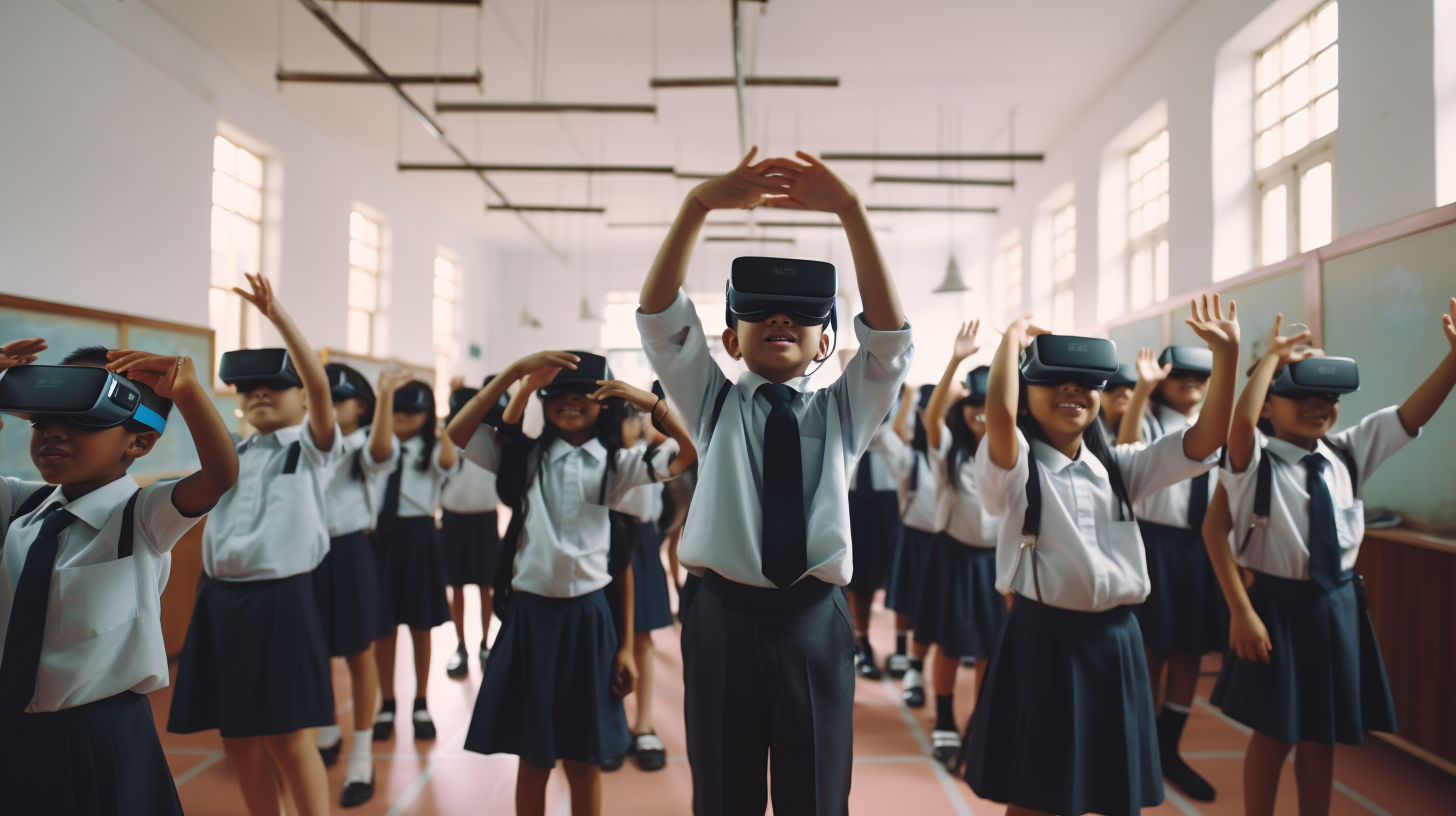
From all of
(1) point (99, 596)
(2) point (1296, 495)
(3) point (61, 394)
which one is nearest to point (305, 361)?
(3) point (61, 394)

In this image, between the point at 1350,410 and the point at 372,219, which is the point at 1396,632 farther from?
the point at 372,219

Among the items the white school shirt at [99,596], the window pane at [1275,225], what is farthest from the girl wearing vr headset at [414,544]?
the window pane at [1275,225]

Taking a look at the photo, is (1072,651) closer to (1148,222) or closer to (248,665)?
(248,665)

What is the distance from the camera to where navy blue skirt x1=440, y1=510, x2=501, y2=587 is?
13.7ft

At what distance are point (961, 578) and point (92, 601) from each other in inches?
120

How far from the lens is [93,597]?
1.47m

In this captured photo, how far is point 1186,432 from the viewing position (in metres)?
1.89

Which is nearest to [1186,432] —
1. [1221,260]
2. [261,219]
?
[1221,260]

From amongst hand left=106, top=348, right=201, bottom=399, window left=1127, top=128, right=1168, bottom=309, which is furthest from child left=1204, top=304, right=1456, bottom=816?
window left=1127, top=128, right=1168, bottom=309

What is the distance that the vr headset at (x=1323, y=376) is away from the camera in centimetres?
219

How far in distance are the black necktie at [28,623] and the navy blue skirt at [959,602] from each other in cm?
300

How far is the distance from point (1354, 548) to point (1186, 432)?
0.97 m

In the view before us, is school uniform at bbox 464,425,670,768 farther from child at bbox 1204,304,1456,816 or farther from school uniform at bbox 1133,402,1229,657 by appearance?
school uniform at bbox 1133,402,1229,657

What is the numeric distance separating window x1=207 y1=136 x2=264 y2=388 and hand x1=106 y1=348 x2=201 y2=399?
6.23 m
